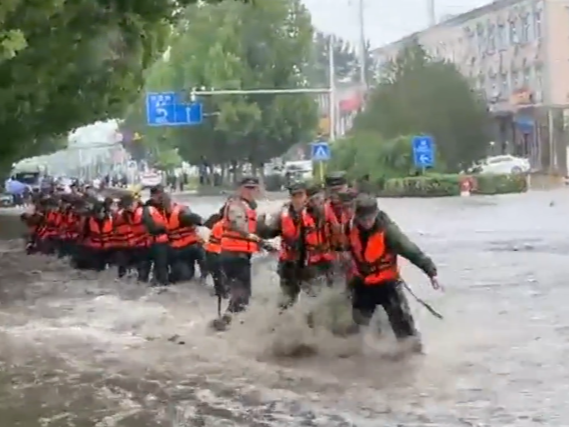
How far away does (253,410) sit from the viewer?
10422mm

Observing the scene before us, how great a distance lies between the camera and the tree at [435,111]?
226ft

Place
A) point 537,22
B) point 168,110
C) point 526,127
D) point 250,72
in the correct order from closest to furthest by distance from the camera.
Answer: point 168,110 → point 250,72 → point 537,22 → point 526,127

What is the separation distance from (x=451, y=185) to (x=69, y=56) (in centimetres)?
3764

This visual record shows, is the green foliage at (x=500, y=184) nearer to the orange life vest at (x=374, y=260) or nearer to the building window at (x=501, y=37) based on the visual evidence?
the building window at (x=501, y=37)

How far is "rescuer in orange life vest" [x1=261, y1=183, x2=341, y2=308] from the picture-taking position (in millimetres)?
14219

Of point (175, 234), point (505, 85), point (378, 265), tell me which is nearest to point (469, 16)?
point (505, 85)

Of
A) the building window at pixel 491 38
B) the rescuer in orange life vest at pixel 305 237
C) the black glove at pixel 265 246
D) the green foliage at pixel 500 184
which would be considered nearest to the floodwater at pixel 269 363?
the rescuer in orange life vest at pixel 305 237

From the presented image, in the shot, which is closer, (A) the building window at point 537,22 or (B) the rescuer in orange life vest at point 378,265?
(B) the rescuer in orange life vest at point 378,265

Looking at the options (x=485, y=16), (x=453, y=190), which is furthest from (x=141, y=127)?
(x=453, y=190)

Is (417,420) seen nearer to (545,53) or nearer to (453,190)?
(453,190)

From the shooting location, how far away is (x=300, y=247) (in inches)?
567

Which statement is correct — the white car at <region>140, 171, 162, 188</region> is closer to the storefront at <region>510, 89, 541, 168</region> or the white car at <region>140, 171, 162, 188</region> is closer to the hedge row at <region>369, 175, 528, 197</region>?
the hedge row at <region>369, 175, 528, 197</region>

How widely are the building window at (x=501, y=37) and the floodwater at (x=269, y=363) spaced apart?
213 feet

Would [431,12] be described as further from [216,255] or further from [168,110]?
[216,255]
